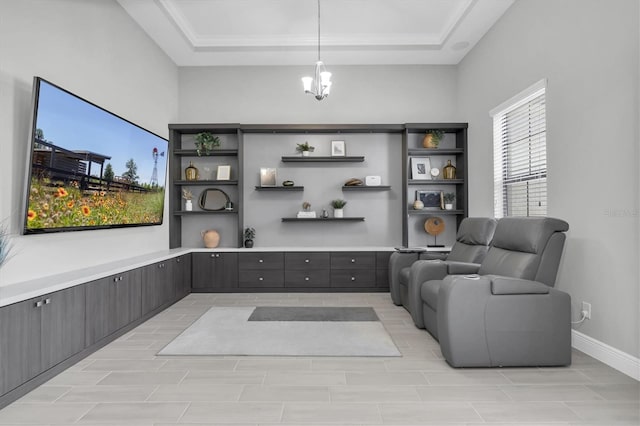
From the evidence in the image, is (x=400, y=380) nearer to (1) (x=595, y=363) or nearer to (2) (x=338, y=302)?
(1) (x=595, y=363)

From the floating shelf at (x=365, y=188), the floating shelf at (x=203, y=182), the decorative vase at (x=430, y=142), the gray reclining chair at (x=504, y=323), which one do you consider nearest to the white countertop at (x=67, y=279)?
the floating shelf at (x=203, y=182)

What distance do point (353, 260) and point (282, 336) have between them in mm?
2163

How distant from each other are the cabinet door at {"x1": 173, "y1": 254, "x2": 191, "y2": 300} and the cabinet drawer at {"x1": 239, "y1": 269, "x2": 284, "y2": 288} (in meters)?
0.72

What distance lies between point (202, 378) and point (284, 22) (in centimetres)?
418

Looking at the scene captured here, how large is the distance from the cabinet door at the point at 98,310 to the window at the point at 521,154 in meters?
4.07

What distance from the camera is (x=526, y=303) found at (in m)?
2.76

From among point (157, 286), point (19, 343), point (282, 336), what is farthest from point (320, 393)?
point (157, 286)

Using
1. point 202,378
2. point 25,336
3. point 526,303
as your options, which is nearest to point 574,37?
point 526,303

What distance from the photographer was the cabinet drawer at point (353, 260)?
5.49 m

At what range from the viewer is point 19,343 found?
2324 millimetres

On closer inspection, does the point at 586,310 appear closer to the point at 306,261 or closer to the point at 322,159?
the point at 306,261

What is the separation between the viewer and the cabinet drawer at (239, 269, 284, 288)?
550cm

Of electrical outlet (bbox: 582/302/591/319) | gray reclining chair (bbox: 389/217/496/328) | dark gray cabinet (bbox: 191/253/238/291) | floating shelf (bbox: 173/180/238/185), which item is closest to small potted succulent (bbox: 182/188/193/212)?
floating shelf (bbox: 173/180/238/185)

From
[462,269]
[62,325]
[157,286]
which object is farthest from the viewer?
[157,286]
